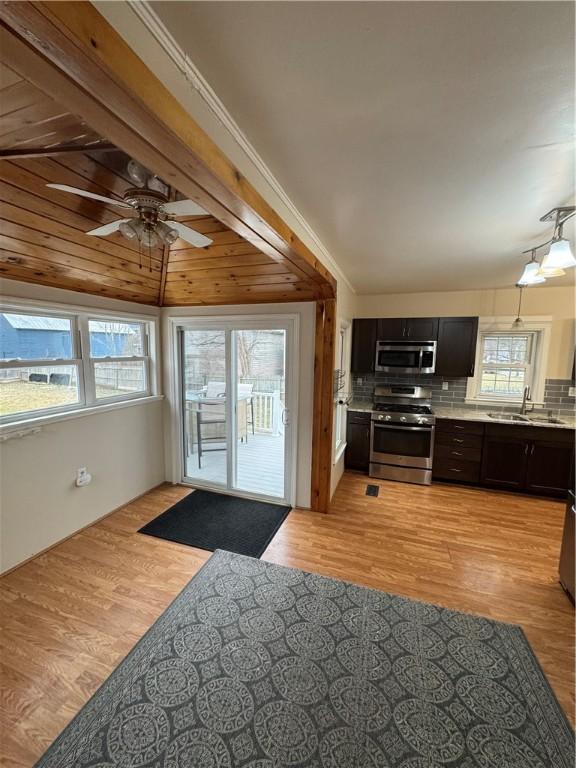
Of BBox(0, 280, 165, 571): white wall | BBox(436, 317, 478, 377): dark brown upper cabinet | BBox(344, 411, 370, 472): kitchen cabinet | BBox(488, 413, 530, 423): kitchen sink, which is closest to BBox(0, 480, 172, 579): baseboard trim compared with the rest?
BBox(0, 280, 165, 571): white wall

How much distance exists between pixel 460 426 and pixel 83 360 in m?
4.26

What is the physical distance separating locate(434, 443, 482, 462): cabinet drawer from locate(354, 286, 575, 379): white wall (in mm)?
1405

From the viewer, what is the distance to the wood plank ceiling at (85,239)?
131 cm

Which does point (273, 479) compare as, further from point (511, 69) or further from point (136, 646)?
point (511, 69)

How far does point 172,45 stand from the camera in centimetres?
92

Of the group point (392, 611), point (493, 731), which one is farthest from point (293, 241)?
point (493, 731)

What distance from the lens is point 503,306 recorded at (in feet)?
13.3

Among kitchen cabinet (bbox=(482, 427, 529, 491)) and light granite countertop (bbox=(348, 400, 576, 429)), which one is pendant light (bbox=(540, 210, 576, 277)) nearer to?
light granite countertop (bbox=(348, 400, 576, 429))

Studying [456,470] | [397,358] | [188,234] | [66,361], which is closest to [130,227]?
[188,234]

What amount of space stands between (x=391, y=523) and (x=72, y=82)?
3.50 metres

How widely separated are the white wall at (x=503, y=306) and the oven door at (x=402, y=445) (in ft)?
5.35

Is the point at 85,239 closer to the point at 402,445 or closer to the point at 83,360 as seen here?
the point at 83,360

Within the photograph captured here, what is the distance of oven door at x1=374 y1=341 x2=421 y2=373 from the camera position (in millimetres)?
4160

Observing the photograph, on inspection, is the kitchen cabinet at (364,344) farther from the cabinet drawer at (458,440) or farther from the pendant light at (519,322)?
the pendant light at (519,322)
